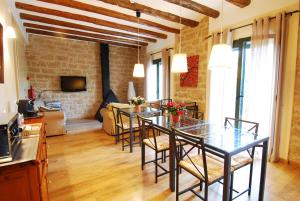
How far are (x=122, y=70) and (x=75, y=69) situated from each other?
1835 mm

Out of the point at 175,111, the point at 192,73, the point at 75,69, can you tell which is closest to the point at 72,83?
the point at 75,69

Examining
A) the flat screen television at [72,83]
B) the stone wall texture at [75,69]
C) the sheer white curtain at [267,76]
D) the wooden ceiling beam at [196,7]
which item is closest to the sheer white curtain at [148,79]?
the stone wall texture at [75,69]

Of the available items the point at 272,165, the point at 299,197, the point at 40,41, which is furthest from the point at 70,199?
the point at 40,41

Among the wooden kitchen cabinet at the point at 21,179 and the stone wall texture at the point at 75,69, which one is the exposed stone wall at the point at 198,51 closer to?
the stone wall texture at the point at 75,69

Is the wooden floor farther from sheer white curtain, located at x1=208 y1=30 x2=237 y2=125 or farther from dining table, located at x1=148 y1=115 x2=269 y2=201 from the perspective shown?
sheer white curtain, located at x1=208 y1=30 x2=237 y2=125

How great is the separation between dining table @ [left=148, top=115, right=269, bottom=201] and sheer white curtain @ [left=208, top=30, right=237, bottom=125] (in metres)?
1.37

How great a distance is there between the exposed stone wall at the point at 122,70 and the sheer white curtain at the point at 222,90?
11.9 feet

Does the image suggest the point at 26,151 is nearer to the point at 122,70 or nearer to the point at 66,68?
the point at 66,68

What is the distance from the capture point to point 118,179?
96.2 inches

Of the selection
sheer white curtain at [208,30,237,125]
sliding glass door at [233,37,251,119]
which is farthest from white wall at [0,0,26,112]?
sliding glass door at [233,37,251,119]

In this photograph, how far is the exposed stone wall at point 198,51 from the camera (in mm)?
4164

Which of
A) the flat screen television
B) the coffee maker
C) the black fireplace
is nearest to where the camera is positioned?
the coffee maker

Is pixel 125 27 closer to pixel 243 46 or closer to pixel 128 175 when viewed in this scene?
pixel 243 46

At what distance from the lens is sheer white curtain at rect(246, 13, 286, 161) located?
2688 mm
